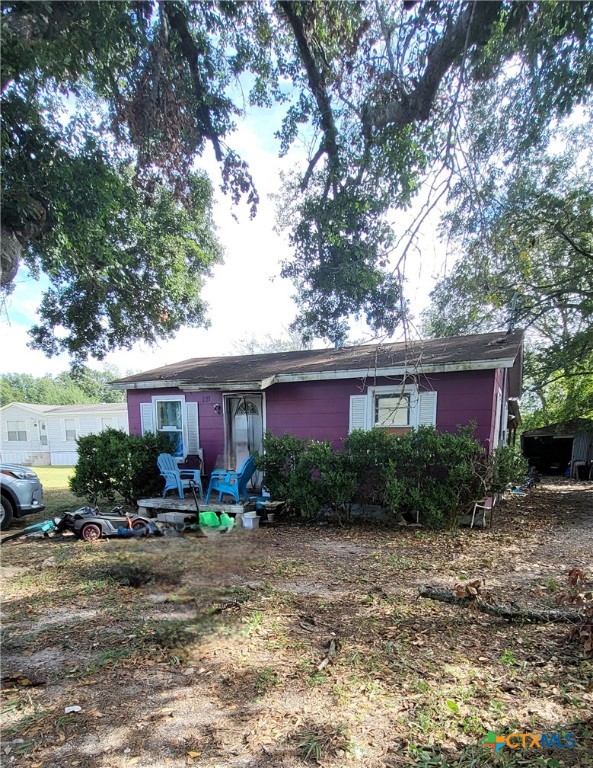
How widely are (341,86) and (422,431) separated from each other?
528 centimetres

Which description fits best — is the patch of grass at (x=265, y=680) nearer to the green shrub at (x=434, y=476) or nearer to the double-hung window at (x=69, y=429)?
the green shrub at (x=434, y=476)

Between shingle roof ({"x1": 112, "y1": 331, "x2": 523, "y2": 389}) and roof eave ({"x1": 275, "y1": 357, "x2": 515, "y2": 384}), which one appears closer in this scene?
roof eave ({"x1": 275, "y1": 357, "x2": 515, "y2": 384})

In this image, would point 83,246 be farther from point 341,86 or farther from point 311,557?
point 311,557

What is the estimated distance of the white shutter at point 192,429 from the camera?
888cm

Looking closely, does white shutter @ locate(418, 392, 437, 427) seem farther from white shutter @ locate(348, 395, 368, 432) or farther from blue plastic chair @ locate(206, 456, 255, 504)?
blue plastic chair @ locate(206, 456, 255, 504)

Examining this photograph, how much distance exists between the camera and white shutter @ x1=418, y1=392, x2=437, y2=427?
700 centimetres

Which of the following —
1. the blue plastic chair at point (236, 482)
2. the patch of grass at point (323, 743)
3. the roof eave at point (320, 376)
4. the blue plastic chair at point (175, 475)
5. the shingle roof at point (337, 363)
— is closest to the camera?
the patch of grass at point (323, 743)

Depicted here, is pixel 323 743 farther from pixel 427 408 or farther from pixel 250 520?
pixel 427 408

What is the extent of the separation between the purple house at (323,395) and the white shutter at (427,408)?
18 millimetres

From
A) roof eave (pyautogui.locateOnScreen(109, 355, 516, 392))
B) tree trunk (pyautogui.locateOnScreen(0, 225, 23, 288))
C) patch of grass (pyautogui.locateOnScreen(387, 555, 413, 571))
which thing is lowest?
patch of grass (pyautogui.locateOnScreen(387, 555, 413, 571))

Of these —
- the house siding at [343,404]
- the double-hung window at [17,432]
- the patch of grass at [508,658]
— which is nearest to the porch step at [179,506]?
the house siding at [343,404]

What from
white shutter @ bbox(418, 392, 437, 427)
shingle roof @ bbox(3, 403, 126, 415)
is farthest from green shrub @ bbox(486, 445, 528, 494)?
shingle roof @ bbox(3, 403, 126, 415)

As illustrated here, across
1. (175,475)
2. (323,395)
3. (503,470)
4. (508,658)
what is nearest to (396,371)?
(323,395)

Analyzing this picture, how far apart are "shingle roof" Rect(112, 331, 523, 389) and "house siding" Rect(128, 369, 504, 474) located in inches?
12.1
